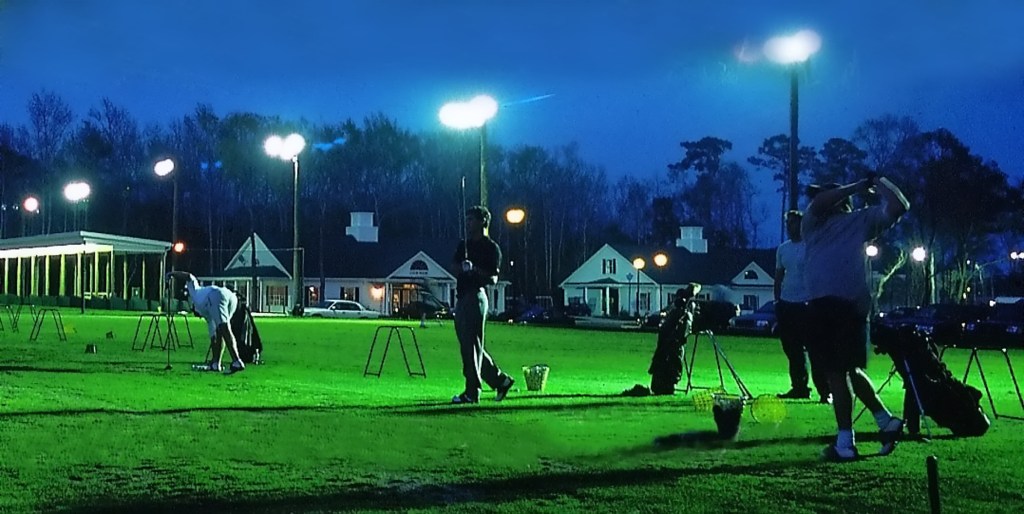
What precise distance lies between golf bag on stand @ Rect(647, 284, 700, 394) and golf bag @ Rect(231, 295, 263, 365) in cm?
787

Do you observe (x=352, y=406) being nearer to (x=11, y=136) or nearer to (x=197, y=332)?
(x=197, y=332)

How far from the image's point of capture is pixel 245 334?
18.8 m

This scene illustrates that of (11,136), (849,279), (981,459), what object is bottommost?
(981,459)

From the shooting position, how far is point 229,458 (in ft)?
26.2

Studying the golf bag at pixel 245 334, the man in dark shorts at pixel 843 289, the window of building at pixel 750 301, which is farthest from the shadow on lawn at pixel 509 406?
the window of building at pixel 750 301

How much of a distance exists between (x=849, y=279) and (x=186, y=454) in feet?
15.7

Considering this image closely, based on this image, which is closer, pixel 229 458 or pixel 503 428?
pixel 229 458

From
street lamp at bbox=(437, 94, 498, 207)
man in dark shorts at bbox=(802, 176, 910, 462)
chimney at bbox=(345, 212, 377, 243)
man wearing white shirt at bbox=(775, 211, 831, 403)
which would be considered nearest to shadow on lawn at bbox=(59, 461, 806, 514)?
man in dark shorts at bbox=(802, 176, 910, 462)

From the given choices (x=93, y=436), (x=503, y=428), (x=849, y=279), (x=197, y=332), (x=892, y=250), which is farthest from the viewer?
(x=892, y=250)

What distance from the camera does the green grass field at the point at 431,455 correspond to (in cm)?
655

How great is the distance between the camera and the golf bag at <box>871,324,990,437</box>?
9.25 metres

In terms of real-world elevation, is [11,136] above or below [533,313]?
above

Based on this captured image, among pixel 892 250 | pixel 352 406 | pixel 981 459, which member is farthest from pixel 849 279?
pixel 892 250

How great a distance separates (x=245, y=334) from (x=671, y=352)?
8.25m
